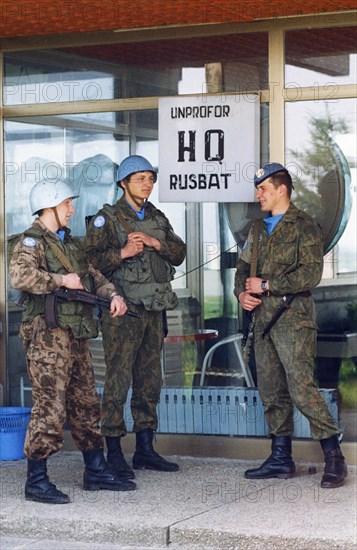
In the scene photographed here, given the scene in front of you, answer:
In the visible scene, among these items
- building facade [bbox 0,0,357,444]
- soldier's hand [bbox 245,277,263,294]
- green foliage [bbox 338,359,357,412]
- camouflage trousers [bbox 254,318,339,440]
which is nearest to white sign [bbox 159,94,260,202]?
building facade [bbox 0,0,357,444]

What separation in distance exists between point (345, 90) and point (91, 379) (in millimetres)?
2498

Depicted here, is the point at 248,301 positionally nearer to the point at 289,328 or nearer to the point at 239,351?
the point at 289,328

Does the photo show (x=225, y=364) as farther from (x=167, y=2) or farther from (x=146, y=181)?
(x=167, y=2)

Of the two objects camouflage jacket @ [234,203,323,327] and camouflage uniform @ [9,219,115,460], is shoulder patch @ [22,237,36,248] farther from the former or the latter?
camouflage jacket @ [234,203,323,327]

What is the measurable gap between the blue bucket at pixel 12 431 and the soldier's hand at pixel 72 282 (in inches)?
60.8

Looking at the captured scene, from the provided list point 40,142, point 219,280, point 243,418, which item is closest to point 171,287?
point 219,280

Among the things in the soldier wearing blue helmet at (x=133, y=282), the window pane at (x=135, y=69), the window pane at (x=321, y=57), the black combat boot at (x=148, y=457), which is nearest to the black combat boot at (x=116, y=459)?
the soldier wearing blue helmet at (x=133, y=282)

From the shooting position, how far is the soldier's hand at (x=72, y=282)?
6680 millimetres

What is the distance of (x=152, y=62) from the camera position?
8188 millimetres

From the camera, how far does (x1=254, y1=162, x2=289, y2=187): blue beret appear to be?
7215 millimetres

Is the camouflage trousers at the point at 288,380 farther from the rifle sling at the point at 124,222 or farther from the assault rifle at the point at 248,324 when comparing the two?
the rifle sling at the point at 124,222

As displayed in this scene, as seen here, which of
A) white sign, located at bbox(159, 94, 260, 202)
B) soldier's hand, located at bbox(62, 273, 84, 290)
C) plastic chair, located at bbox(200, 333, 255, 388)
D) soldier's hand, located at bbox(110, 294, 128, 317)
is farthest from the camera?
plastic chair, located at bbox(200, 333, 255, 388)

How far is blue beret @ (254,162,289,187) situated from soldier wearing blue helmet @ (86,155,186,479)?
0.69 meters

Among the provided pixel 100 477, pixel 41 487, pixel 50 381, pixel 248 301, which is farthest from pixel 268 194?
pixel 41 487
